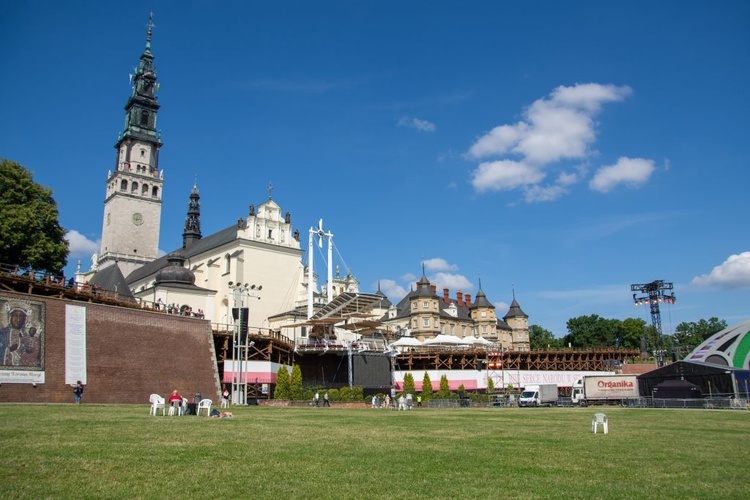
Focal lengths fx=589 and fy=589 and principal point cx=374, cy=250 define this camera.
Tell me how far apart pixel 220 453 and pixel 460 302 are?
10888 centimetres

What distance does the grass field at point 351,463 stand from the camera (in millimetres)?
9352

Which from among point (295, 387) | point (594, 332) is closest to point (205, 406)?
point (295, 387)

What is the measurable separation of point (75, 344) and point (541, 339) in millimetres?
119794

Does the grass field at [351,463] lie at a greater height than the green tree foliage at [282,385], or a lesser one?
greater

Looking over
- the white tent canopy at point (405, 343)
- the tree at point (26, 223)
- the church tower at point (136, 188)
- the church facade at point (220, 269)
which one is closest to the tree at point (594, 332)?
the church facade at point (220, 269)

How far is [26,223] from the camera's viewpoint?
47.2 m

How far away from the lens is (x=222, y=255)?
77812mm

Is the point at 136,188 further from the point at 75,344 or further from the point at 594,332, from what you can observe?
the point at 594,332

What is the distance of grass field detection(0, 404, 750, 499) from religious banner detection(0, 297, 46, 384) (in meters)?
15.8

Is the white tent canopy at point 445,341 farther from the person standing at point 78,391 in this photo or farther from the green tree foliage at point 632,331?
the green tree foliage at point 632,331

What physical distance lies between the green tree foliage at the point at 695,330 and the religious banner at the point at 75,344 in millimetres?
131781

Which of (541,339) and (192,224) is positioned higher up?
(192,224)

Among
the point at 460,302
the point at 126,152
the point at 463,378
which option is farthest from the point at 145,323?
the point at 460,302

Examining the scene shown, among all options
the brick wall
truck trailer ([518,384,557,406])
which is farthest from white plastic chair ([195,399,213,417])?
truck trailer ([518,384,557,406])
